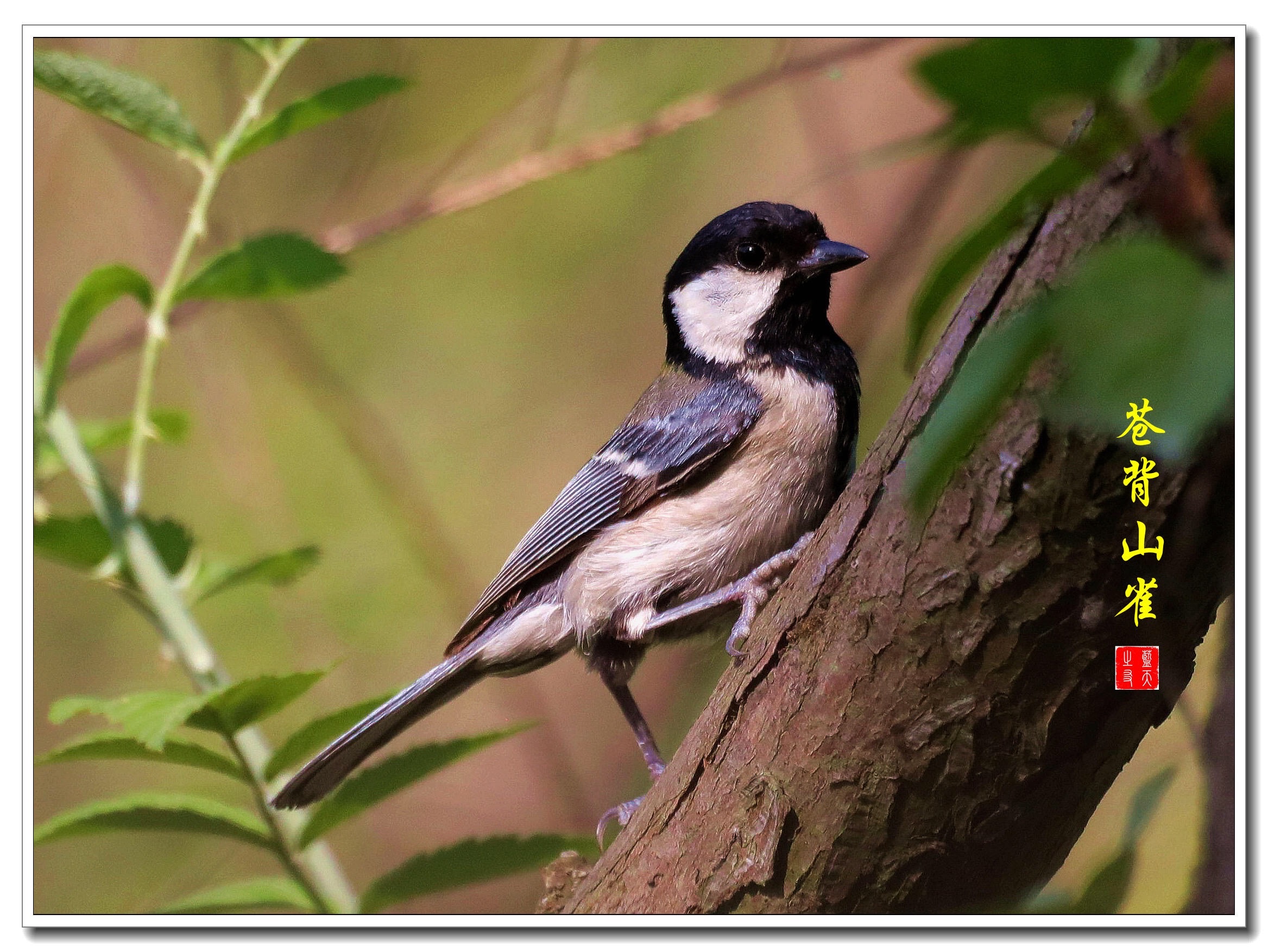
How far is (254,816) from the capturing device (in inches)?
65.4

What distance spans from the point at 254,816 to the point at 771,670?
→ 2.88ft

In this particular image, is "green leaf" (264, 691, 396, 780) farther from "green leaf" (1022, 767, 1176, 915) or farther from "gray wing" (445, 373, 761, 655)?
"green leaf" (1022, 767, 1176, 915)

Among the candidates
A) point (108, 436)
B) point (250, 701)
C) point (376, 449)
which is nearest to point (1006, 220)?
point (250, 701)

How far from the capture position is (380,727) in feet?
6.48

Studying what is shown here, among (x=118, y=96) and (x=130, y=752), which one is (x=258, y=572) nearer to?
(x=130, y=752)

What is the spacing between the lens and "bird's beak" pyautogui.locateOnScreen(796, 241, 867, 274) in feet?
6.87

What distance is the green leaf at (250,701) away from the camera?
1.47 m

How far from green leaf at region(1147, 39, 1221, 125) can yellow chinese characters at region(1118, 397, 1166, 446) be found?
0.47ft

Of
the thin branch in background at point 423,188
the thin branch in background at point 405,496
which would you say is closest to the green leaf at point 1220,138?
the thin branch in background at point 423,188

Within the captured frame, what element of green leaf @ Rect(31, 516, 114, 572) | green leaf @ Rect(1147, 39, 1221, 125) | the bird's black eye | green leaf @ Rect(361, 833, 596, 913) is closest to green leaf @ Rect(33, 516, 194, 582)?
green leaf @ Rect(31, 516, 114, 572)

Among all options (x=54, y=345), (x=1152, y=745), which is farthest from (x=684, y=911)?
(x=54, y=345)

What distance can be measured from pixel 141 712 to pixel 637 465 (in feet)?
3.28

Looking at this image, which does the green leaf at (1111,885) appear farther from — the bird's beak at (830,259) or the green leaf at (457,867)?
the bird's beak at (830,259)
